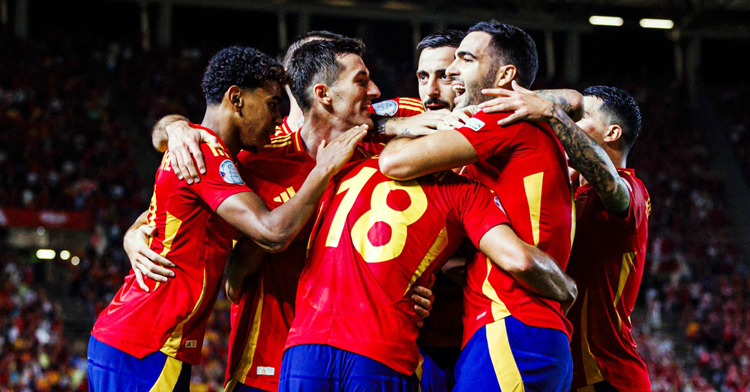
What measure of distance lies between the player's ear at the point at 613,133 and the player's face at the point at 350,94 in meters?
1.51

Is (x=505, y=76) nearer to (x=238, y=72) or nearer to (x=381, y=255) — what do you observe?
(x=381, y=255)

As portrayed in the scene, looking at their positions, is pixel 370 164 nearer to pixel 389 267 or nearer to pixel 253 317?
pixel 389 267

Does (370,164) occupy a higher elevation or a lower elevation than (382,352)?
higher

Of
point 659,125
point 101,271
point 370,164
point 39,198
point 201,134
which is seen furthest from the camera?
point 659,125

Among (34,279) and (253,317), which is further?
(34,279)

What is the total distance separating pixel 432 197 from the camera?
346cm

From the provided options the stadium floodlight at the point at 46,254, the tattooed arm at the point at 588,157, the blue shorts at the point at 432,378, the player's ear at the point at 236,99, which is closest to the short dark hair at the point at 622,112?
the tattooed arm at the point at 588,157

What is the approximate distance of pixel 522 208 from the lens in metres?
3.50

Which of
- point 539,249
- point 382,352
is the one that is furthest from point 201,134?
point 539,249

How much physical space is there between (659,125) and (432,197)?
28168 mm

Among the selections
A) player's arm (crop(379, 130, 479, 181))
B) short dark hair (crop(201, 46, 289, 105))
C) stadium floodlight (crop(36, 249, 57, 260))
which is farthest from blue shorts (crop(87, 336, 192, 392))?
stadium floodlight (crop(36, 249, 57, 260))

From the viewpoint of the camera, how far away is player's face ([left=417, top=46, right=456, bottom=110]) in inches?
207

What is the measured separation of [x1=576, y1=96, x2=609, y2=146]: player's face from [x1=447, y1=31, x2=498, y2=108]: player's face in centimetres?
89

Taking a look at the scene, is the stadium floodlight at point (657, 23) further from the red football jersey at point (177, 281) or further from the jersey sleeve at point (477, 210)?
the red football jersey at point (177, 281)
